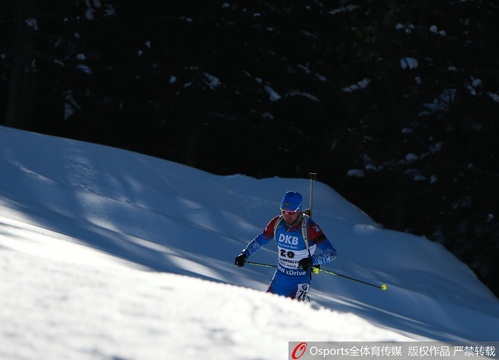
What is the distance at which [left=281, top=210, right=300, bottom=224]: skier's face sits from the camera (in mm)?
8742

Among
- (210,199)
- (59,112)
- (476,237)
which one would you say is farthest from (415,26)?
(59,112)

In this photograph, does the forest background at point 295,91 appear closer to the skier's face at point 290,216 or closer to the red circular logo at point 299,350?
the skier's face at point 290,216

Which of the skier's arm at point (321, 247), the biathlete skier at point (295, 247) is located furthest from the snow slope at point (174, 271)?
the skier's arm at point (321, 247)

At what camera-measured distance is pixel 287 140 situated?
86.9ft

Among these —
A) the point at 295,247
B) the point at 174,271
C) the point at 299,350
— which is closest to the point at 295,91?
Result: the point at 174,271

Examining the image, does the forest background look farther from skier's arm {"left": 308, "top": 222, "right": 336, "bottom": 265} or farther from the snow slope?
skier's arm {"left": 308, "top": 222, "right": 336, "bottom": 265}

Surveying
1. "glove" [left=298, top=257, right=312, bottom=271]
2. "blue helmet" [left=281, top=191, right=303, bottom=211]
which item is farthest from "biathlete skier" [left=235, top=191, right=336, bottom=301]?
"glove" [left=298, top=257, right=312, bottom=271]

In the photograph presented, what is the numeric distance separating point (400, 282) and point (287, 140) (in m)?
12.5

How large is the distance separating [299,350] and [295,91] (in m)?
21.3

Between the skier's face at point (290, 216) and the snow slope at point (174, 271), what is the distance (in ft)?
3.63

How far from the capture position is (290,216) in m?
8.77

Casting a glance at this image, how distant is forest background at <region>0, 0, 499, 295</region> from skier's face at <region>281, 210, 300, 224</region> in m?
11.0

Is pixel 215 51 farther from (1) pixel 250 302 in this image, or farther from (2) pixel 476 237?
(1) pixel 250 302

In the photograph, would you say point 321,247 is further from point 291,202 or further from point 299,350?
point 299,350
